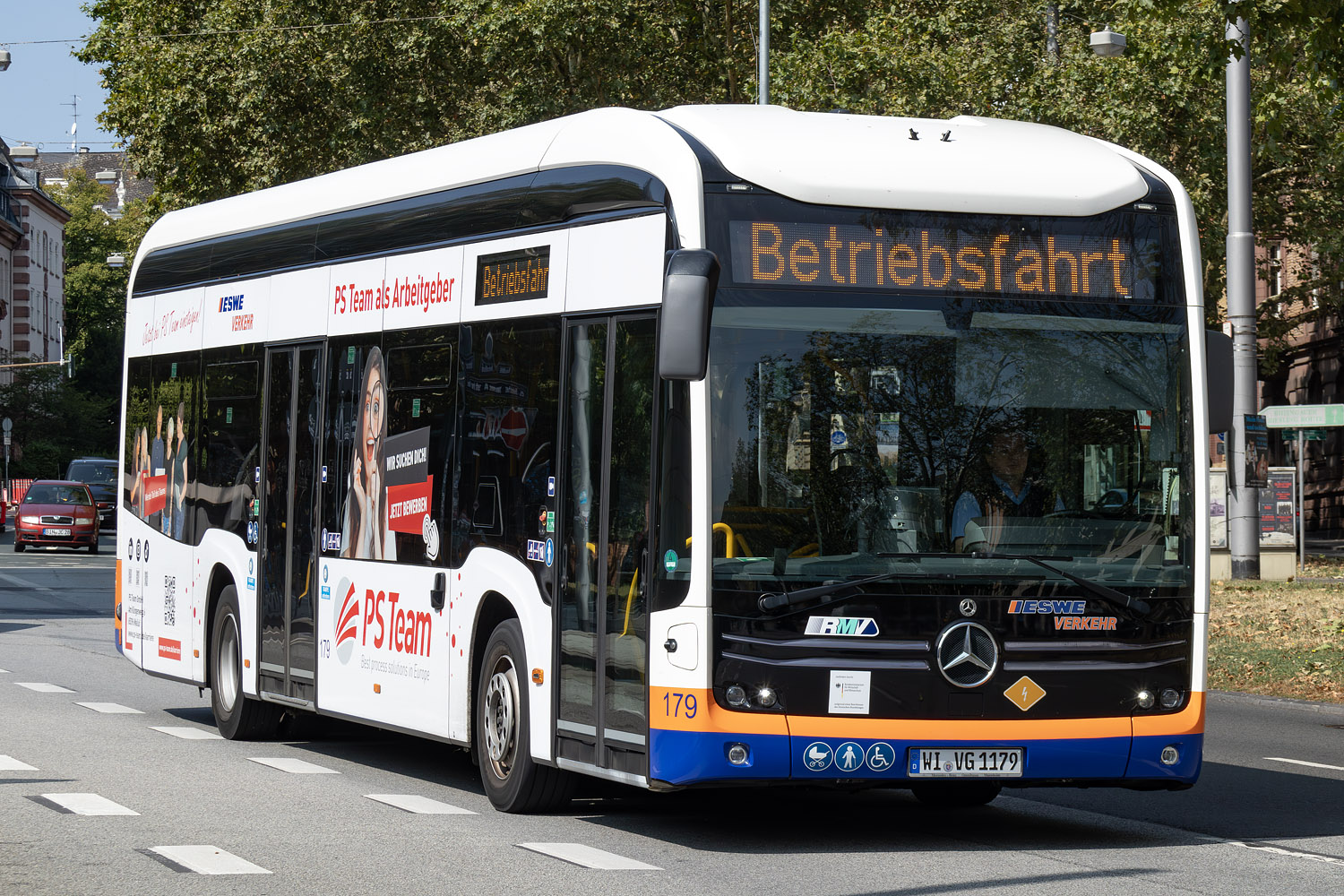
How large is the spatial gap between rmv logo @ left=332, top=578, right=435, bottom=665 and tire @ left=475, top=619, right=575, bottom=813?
0.72 m

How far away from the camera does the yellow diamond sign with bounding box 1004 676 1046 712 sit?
8820mm

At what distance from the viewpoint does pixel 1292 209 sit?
38719 mm

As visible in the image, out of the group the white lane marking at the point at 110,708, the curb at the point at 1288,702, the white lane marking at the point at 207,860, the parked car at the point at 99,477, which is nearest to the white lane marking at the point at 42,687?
the white lane marking at the point at 110,708

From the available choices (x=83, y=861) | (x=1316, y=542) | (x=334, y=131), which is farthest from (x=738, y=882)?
(x=1316, y=542)

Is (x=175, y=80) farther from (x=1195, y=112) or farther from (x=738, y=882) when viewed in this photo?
(x=738, y=882)

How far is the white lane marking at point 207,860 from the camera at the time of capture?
26.8 feet

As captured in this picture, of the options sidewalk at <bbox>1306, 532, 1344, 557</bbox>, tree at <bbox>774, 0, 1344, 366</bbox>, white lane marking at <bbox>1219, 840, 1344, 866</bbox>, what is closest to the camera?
white lane marking at <bbox>1219, 840, 1344, 866</bbox>

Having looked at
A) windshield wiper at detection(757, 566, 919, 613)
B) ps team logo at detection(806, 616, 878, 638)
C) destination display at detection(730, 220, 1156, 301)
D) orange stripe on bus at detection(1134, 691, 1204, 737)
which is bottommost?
orange stripe on bus at detection(1134, 691, 1204, 737)

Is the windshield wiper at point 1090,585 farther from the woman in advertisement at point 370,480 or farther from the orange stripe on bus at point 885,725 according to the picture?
the woman in advertisement at point 370,480

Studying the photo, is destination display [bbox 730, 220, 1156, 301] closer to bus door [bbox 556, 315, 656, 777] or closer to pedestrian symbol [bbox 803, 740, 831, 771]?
bus door [bbox 556, 315, 656, 777]

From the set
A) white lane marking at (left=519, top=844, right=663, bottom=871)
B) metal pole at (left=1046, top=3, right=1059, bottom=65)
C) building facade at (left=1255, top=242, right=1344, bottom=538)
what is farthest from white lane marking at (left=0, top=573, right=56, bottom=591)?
building facade at (left=1255, top=242, right=1344, bottom=538)

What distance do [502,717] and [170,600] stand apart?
5294mm

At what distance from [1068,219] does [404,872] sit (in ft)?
12.7

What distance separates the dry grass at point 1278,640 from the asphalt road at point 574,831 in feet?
13.5
